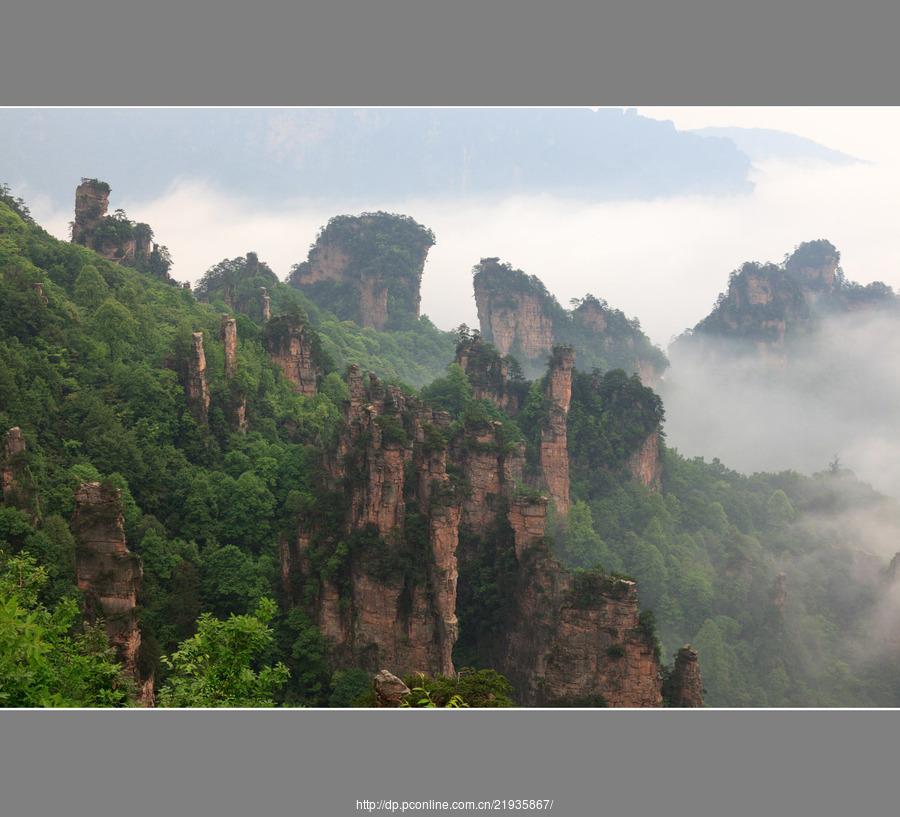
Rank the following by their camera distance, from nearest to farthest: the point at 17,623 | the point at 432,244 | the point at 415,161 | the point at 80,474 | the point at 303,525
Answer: the point at 17,623
the point at 80,474
the point at 303,525
the point at 432,244
the point at 415,161

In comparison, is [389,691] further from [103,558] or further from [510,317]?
[510,317]

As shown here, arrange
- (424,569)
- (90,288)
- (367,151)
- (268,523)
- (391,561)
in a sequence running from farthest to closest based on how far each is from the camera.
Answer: (367,151) → (90,288) → (268,523) → (424,569) → (391,561)

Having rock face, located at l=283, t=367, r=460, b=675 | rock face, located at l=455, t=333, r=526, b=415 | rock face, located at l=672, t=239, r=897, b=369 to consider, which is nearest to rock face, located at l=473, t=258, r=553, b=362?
rock face, located at l=672, t=239, r=897, b=369

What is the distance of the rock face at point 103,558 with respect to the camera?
25.6 meters

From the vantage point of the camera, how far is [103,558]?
85.2ft

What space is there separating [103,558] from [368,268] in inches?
2230

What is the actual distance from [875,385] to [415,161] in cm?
4796

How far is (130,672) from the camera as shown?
24672 mm

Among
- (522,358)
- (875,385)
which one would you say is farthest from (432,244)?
(875,385)

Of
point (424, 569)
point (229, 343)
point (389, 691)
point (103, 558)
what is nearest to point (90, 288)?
point (229, 343)

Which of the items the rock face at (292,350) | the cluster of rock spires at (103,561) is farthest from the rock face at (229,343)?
the cluster of rock spires at (103,561)

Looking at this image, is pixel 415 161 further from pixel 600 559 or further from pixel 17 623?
pixel 17 623

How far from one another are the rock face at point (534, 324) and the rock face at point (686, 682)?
156 ft

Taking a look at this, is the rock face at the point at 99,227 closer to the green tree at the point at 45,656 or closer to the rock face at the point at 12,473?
the rock face at the point at 12,473
